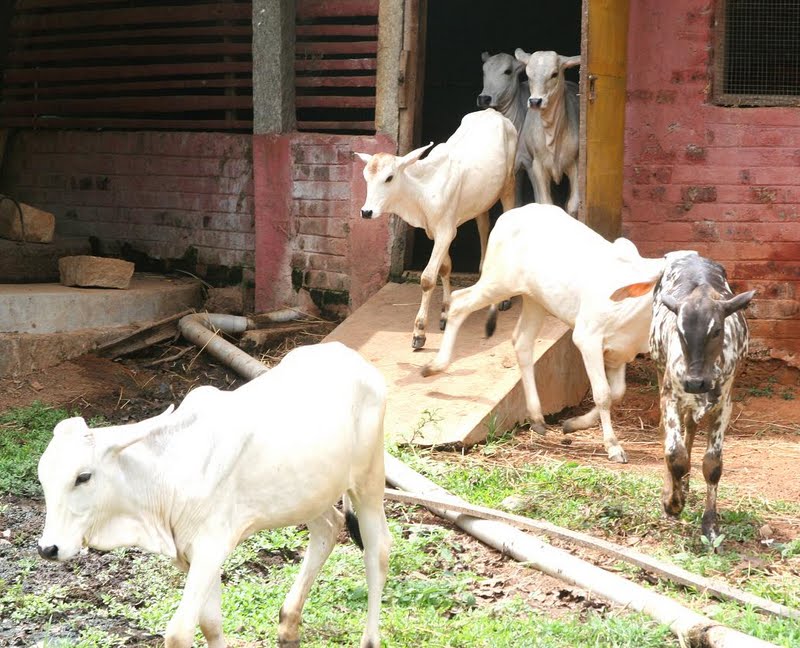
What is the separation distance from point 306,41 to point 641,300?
4.52m

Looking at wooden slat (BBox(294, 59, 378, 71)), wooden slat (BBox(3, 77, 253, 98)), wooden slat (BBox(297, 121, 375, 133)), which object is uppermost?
wooden slat (BBox(294, 59, 378, 71))

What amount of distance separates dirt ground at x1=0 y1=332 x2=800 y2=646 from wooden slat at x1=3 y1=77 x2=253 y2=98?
2532 millimetres

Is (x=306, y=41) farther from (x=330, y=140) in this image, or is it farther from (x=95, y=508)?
(x=95, y=508)

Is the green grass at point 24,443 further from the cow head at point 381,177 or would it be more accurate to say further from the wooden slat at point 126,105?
the wooden slat at point 126,105

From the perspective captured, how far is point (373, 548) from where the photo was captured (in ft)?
14.6

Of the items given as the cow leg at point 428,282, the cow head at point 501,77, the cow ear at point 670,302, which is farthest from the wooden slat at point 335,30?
the cow ear at point 670,302

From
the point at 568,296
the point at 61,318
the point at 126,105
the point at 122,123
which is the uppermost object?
the point at 126,105

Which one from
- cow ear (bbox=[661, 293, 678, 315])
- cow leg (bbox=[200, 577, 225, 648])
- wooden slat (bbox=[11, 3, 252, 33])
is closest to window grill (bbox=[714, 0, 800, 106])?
cow ear (bbox=[661, 293, 678, 315])

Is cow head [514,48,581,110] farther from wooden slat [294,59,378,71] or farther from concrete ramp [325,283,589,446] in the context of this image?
concrete ramp [325,283,589,446]

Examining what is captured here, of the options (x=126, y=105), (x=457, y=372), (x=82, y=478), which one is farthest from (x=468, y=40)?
(x=82, y=478)

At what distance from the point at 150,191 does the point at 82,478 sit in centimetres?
791

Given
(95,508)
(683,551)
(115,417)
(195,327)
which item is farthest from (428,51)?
(95,508)

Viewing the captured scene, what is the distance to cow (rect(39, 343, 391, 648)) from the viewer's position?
12.2 feet

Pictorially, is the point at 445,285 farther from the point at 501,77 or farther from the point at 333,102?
the point at 501,77
